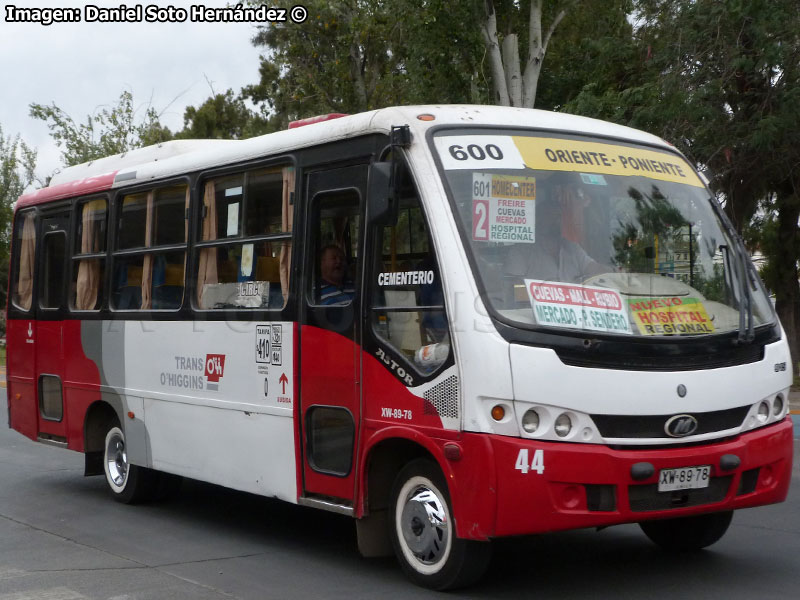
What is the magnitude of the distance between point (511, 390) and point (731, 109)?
42.4 ft

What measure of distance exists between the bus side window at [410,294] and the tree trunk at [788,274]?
585 inches

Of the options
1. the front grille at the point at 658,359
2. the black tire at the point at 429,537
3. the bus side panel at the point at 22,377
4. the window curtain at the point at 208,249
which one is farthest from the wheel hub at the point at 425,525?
the bus side panel at the point at 22,377

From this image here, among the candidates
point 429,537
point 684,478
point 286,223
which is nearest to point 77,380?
point 286,223

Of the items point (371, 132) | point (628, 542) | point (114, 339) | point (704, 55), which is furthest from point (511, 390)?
point (704, 55)

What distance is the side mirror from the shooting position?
639cm

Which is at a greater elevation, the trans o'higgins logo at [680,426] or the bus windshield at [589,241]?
the bus windshield at [589,241]

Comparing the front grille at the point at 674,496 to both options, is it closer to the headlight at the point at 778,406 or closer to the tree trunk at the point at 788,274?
the headlight at the point at 778,406

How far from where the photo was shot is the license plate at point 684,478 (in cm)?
600

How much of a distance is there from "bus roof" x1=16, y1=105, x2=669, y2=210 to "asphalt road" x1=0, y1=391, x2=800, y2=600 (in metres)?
2.61

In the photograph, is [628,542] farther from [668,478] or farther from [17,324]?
[17,324]

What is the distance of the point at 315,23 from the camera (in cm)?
2998

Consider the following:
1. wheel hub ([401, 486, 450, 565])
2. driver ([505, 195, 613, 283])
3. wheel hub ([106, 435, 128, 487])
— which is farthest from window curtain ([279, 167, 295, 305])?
wheel hub ([106, 435, 128, 487])

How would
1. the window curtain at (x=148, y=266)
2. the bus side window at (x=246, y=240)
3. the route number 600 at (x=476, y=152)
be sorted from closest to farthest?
the route number 600 at (x=476, y=152) < the bus side window at (x=246, y=240) < the window curtain at (x=148, y=266)

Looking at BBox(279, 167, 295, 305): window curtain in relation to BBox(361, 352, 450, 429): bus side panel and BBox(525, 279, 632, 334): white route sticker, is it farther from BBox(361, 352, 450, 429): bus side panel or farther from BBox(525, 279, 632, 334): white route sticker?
BBox(525, 279, 632, 334): white route sticker
